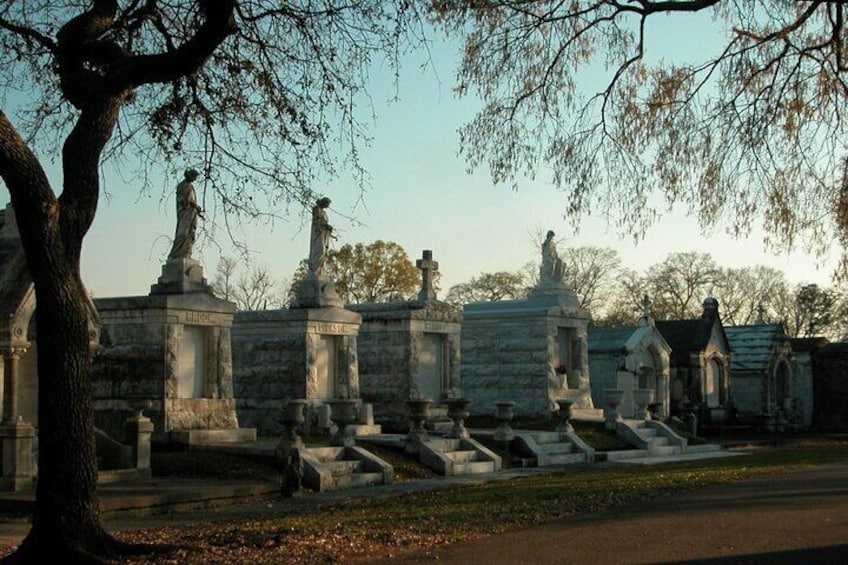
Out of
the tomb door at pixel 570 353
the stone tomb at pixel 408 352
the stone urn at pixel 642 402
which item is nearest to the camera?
the stone tomb at pixel 408 352

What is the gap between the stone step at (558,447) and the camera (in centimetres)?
2630

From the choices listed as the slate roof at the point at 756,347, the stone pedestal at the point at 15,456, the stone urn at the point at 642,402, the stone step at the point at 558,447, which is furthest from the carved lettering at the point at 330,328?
the slate roof at the point at 756,347

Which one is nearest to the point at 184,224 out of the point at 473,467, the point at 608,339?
the point at 473,467

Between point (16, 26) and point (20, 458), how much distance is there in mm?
6923

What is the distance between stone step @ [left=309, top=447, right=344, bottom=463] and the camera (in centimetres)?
2042

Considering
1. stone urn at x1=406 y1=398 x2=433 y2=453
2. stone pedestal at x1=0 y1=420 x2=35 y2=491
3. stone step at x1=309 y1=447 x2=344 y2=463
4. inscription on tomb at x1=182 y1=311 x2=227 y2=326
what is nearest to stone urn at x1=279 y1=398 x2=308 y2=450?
stone step at x1=309 y1=447 x2=344 y2=463

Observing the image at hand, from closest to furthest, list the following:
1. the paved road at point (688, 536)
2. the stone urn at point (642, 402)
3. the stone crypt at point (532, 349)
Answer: the paved road at point (688, 536) → the stone urn at point (642, 402) → the stone crypt at point (532, 349)

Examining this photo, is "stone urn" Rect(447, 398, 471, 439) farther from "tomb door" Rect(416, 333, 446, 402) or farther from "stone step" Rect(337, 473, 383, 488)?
"tomb door" Rect(416, 333, 446, 402)

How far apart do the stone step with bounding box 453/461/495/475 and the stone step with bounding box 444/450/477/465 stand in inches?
6.4

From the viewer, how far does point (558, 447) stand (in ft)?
87.9

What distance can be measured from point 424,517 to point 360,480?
599 centimetres

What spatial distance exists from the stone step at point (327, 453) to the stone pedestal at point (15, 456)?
5.24 meters

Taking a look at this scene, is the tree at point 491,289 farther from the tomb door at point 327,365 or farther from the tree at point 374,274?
the tomb door at point 327,365

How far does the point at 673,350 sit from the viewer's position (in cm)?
4669
